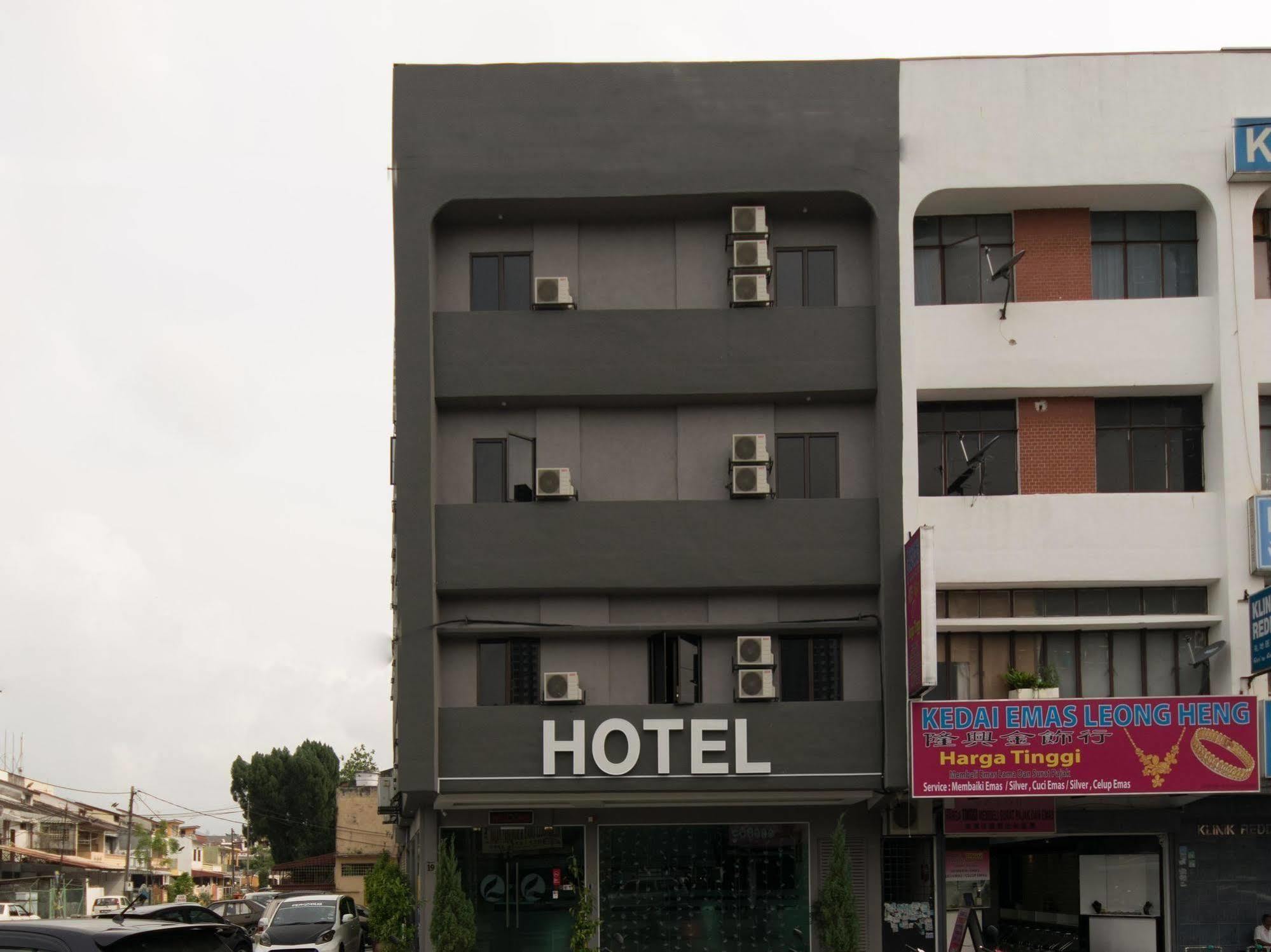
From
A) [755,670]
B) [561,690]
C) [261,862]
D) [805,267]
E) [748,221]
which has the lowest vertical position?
[261,862]

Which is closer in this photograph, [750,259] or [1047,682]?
[1047,682]

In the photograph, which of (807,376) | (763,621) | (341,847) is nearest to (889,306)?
(807,376)

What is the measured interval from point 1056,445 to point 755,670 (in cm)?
659

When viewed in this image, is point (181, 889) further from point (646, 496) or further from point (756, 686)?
point (756, 686)

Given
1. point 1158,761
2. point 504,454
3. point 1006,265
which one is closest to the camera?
point 1158,761

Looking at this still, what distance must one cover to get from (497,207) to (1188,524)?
12.9 meters

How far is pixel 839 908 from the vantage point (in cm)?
2433

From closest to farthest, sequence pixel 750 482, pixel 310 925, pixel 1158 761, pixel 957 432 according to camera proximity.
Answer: pixel 1158 761 < pixel 750 482 < pixel 957 432 < pixel 310 925

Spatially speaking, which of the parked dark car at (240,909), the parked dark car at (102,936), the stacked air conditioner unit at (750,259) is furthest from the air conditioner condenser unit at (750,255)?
the parked dark car at (240,909)

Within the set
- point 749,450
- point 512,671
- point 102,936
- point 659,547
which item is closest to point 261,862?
point 512,671

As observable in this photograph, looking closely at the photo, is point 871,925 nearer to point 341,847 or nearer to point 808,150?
point 808,150

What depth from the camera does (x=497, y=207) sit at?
25.8m

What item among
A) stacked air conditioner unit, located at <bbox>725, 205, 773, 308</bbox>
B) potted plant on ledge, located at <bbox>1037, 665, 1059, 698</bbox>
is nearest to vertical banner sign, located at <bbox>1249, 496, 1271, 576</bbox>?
potted plant on ledge, located at <bbox>1037, 665, 1059, 698</bbox>

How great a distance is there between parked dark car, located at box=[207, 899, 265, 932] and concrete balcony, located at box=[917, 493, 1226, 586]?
89.0 ft
